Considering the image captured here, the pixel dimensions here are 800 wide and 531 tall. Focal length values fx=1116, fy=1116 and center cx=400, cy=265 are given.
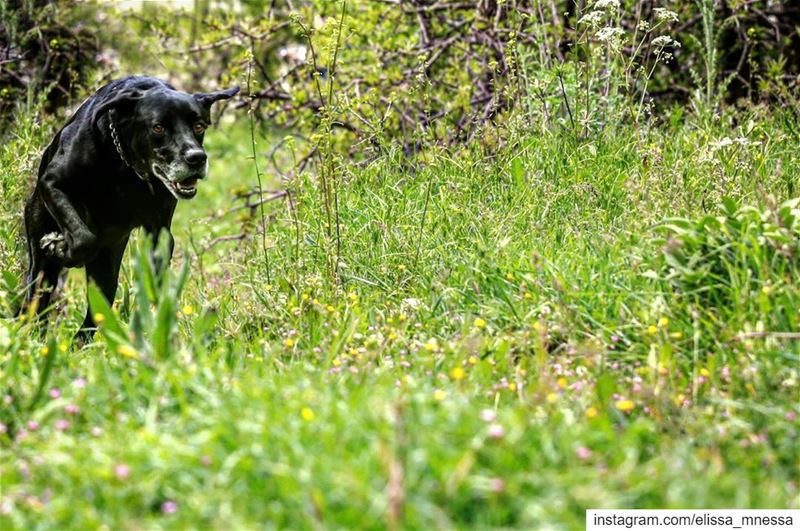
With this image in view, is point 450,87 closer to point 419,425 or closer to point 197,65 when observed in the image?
point 197,65

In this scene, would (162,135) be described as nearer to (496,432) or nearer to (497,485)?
(496,432)

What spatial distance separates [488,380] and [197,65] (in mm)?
6884

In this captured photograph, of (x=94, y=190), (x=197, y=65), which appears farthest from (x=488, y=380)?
(x=197, y=65)

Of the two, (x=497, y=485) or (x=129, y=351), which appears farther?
(x=129, y=351)

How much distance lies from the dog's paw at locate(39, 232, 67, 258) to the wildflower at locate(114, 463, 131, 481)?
2636 millimetres

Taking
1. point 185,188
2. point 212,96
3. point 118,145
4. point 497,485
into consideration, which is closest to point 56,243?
point 118,145

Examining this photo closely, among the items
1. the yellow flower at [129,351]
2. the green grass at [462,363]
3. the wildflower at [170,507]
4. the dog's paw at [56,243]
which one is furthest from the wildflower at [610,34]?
the wildflower at [170,507]

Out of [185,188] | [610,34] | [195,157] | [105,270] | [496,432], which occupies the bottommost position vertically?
[105,270]

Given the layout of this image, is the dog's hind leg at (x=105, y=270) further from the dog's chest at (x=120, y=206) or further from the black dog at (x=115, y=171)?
the dog's chest at (x=120, y=206)

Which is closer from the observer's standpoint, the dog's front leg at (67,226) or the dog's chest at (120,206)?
the dog's front leg at (67,226)

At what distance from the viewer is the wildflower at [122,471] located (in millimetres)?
2514

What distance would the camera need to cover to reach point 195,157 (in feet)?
15.9

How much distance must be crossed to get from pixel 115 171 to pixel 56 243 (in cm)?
43

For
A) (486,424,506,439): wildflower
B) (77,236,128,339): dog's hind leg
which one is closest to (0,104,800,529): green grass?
(486,424,506,439): wildflower
